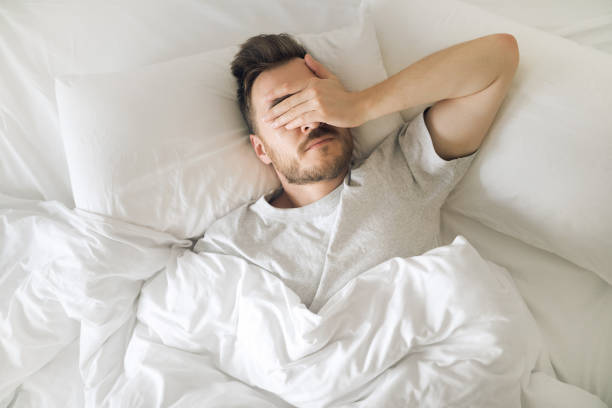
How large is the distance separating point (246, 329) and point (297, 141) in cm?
49

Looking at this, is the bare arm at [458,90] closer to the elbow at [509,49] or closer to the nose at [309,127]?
the elbow at [509,49]

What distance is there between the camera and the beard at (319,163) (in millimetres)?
1029

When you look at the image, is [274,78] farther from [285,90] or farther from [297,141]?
[297,141]

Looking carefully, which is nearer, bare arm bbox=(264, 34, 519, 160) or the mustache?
bare arm bbox=(264, 34, 519, 160)

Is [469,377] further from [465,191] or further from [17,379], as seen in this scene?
[17,379]

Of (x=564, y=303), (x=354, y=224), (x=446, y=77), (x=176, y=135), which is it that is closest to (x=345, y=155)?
(x=354, y=224)

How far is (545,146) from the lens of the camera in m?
0.97

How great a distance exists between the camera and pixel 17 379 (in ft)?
3.12

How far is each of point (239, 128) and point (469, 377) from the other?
876mm

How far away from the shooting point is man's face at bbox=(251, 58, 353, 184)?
1.03 metres

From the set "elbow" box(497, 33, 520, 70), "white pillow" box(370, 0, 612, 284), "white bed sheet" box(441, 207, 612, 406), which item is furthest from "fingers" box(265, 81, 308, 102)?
"white bed sheet" box(441, 207, 612, 406)

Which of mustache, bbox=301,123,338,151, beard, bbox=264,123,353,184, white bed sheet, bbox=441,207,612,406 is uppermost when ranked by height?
mustache, bbox=301,123,338,151

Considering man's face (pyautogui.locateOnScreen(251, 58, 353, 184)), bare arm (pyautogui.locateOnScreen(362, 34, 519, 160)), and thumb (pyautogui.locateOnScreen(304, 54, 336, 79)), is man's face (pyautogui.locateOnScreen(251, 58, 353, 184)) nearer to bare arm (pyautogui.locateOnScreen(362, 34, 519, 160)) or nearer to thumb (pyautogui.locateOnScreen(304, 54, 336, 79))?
thumb (pyautogui.locateOnScreen(304, 54, 336, 79))

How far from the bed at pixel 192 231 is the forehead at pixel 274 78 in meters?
0.14
